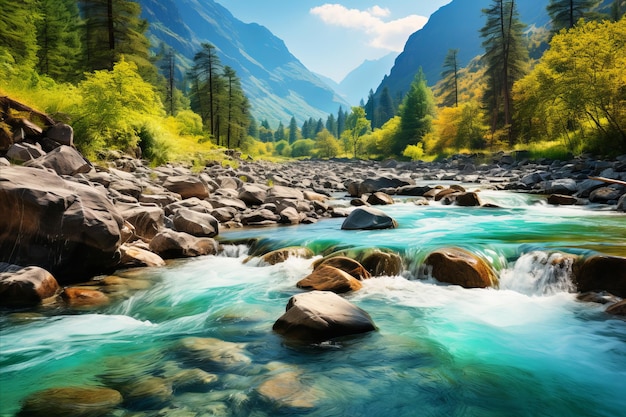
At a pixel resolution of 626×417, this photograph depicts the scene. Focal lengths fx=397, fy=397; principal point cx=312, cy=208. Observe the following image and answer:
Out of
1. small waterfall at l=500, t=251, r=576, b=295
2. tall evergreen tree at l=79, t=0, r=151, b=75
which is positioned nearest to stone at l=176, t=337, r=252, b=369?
small waterfall at l=500, t=251, r=576, b=295

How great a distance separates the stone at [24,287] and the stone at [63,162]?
4.46 meters

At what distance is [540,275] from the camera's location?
21.0 feet

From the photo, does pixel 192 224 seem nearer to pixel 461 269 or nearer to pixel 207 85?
pixel 461 269

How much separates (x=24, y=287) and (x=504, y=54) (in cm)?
4392

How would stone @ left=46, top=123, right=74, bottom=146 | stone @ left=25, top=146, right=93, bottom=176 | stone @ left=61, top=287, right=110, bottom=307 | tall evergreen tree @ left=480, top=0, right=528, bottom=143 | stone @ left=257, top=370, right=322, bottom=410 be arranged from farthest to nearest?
1. tall evergreen tree @ left=480, top=0, right=528, bottom=143
2. stone @ left=46, top=123, right=74, bottom=146
3. stone @ left=25, top=146, right=93, bottom=176
4. stone @ left=61, top=287, right=110, bottom=307
5. stone @ left=257, top=370, right=322, bottom=410

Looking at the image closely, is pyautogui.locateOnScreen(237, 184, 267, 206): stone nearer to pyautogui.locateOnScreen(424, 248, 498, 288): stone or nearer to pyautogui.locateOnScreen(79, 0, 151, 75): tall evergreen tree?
pyautogui.locateOnScreen(424, 248, 498, 288): stone

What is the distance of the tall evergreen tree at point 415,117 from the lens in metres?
63.0

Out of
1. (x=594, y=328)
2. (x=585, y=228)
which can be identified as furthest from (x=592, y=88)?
(x=594, y=328)

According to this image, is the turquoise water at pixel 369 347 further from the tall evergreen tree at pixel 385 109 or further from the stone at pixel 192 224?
the tall evergreen tree at pixel 385 109

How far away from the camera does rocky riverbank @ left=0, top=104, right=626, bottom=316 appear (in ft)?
19.9

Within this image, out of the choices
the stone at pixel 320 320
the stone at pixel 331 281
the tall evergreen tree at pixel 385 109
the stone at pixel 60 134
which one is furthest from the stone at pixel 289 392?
the tall evergreen tree at pixel 385 109

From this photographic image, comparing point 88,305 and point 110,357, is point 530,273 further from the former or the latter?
point 88,305

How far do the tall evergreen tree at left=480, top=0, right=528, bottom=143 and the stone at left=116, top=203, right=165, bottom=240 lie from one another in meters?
37.2

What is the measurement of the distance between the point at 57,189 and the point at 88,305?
2160mm
